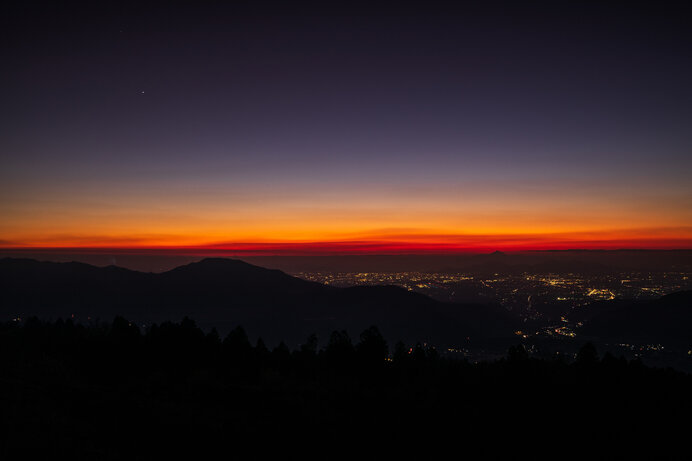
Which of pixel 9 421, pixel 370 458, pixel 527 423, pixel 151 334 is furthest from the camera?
pixel 151 334

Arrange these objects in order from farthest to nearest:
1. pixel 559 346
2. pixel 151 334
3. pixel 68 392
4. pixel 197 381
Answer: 1. pixel 559 346
2. pixel 151 334
3. pixel 197 381
4. pixel 68 392

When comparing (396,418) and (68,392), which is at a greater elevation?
(68,392)

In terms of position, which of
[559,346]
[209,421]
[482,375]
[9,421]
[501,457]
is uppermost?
[9,421]

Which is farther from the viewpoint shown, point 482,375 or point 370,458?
point 482,375

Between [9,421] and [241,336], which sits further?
[241,336]

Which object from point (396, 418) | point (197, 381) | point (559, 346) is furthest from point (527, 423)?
point (559, 346)

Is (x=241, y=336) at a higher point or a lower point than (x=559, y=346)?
higher

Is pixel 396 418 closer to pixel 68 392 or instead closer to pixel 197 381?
pixel 197 381

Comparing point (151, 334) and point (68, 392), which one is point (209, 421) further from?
point (151, 334)

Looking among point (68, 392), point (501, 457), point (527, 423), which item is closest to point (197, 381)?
point (68, 392)
